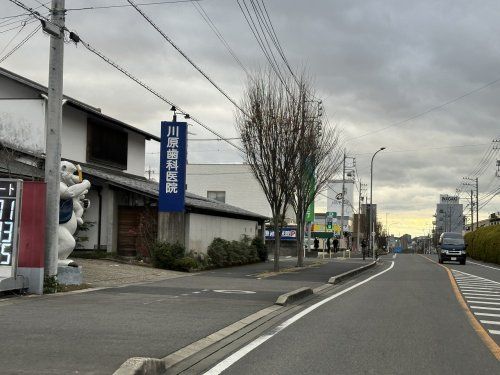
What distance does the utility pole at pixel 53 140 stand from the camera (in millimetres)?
13891

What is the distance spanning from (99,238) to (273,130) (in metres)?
8.90

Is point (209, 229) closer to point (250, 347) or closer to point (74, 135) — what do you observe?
point (74, 135)

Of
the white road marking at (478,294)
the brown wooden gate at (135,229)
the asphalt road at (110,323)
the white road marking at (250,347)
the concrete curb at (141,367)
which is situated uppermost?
the brown wooden gate at (135,229)

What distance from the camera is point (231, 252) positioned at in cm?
2802

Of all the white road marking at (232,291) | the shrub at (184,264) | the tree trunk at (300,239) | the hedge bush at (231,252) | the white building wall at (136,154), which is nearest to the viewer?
the white road marking at (232,291)

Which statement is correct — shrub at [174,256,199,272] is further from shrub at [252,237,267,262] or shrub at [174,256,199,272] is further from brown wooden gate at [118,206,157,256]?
shrub at [252,237,267,262]

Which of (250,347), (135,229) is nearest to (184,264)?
(135,229)

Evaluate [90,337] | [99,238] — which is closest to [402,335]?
[90,337]

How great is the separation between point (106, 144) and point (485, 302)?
19.3m

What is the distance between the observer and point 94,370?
6246 mm

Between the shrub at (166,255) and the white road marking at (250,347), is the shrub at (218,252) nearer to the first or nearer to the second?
the shrub at (166,255)

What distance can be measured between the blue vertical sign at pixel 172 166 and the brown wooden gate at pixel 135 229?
5.43 ft

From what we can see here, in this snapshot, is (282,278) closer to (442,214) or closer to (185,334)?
(185,334)

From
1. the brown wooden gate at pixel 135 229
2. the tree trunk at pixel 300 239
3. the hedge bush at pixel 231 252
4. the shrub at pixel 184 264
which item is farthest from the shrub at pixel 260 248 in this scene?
the shrub at pixel 184 264
